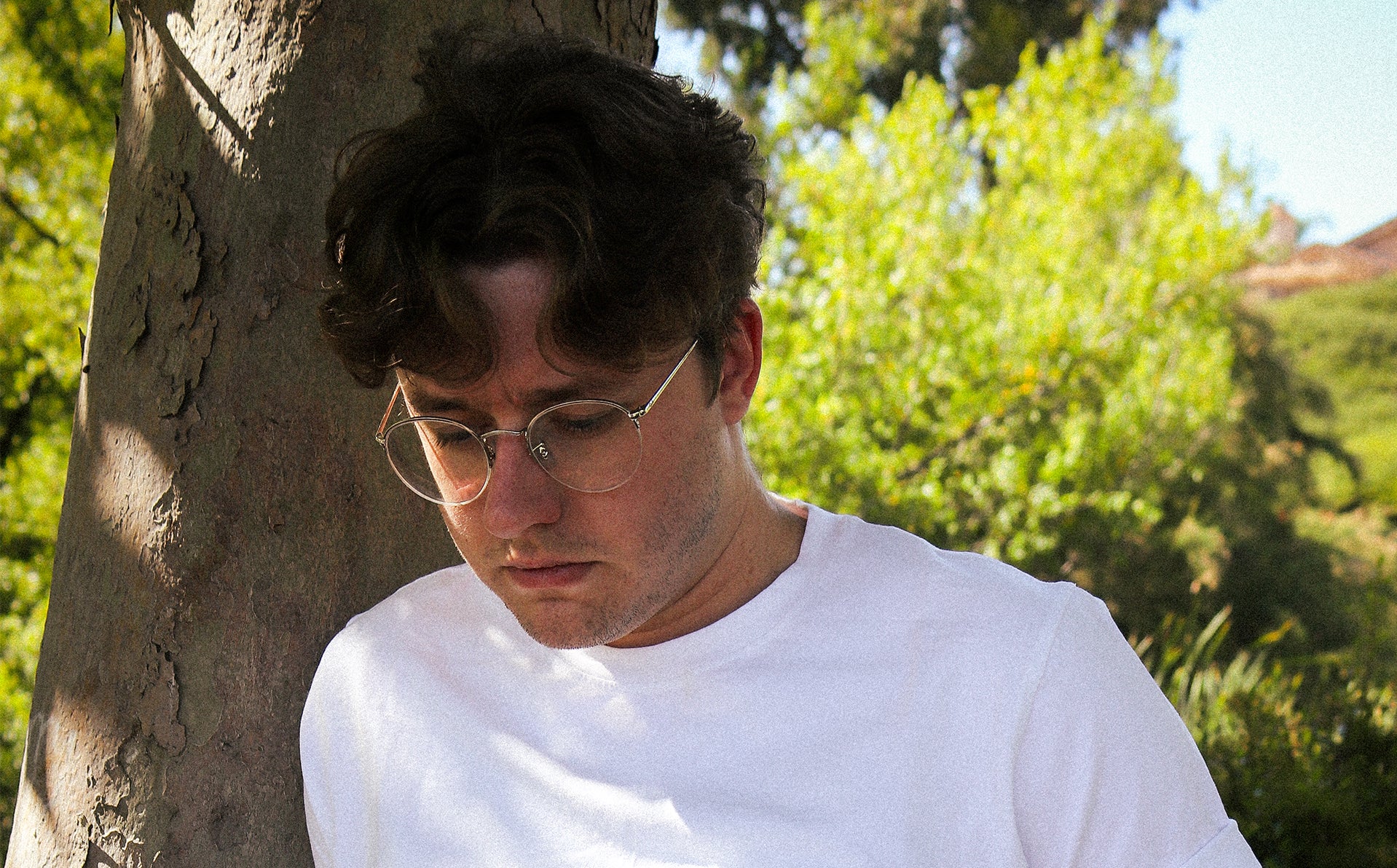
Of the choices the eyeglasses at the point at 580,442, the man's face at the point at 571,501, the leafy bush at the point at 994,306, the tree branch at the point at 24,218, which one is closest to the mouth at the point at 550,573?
the man's face at the point at 571,501

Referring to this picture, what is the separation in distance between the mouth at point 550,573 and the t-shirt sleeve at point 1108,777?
608 millimetres

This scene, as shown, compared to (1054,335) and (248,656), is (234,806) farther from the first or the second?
(1054,335)

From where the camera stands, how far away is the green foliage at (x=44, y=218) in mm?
6855

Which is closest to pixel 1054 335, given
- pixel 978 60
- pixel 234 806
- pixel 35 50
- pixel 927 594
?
pixel 927 594

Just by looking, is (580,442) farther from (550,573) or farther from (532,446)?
(550,573)

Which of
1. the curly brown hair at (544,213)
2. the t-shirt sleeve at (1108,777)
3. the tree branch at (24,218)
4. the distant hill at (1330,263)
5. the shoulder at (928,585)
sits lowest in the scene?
the t-shirt sleeve at (1108,777)

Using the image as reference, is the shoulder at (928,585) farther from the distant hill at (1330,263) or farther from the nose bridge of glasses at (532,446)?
the distant hill at (1330,263)

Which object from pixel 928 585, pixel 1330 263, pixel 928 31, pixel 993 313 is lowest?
pixel 928 585

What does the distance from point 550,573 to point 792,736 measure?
392 mm

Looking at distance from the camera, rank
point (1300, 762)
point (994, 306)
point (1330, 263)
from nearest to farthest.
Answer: point (1300, 762) → point (994, 306) → point (1330, 263)

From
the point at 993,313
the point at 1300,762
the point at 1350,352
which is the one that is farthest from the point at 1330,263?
the point at 1300,762

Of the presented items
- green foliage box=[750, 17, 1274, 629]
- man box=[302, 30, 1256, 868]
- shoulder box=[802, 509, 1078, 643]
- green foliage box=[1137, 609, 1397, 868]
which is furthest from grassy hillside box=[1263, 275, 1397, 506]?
man box=[302, 30, 1256, 868]

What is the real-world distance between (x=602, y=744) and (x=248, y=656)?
1.90 feet

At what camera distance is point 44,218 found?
7891 mm
